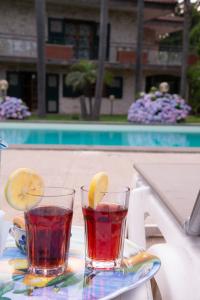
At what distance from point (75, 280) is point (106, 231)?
0.47 ft

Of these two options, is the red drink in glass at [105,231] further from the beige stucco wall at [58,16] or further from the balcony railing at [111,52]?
the beige stucco wall at [58,16]

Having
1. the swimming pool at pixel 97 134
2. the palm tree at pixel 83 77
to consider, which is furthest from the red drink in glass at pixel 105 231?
the palm tree at pixel 83 77

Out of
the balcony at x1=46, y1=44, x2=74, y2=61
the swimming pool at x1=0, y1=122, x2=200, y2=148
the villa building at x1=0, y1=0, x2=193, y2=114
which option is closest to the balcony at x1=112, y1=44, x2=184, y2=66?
the villa building at x1=0, y1=0, x2=193, y2=114

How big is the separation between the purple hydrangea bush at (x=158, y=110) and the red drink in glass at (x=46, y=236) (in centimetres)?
1118

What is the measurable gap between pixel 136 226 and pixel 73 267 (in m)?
0.80

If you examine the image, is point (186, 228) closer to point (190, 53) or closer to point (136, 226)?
point (136, 226)

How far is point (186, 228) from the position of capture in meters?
1.27

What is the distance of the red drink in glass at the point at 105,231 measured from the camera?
3.50 ft

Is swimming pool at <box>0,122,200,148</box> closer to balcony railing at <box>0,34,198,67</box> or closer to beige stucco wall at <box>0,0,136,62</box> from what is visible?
balcony railing at <box>0,34,198,67</box>

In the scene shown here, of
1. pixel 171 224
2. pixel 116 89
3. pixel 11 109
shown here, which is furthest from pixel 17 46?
pixel 171 224

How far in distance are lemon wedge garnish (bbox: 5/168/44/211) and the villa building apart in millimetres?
15118

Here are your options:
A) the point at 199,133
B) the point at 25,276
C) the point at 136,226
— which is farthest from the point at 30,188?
the point at 199,133

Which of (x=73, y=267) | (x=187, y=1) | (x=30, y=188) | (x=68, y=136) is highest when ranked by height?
(x=187, y=1)

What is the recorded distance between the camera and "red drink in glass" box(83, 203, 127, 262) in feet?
3.50
